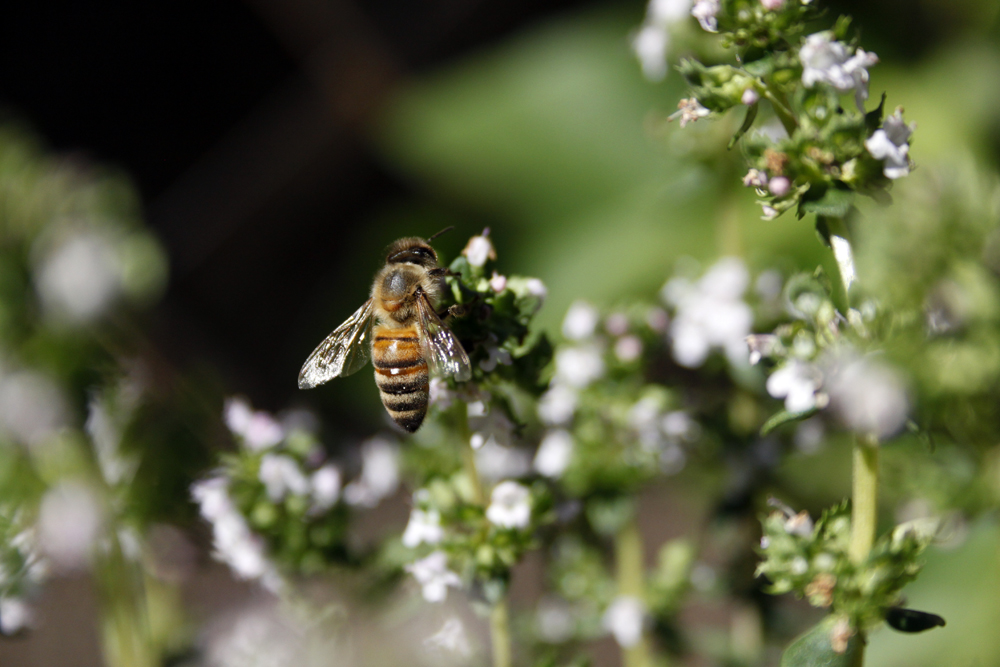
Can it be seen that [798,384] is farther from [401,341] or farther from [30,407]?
[30,407]

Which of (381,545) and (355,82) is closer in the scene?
(381,545)

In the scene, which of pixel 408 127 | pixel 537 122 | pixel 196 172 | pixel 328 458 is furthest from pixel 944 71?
pixel 196 172

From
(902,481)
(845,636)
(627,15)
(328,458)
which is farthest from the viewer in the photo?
(627,15)

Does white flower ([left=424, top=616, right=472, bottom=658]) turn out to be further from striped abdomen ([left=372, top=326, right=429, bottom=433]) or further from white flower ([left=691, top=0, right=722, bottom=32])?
white flower ([left=691, top=0, right=722, bottom=32])

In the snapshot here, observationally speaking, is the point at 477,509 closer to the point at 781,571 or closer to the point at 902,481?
the point at 781,571

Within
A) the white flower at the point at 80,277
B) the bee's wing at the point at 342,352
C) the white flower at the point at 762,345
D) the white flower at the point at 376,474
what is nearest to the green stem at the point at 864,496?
the white flower at the point at 762,345

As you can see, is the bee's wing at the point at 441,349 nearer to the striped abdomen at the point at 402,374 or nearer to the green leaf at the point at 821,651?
the striped abdomen at the point at 402,374
